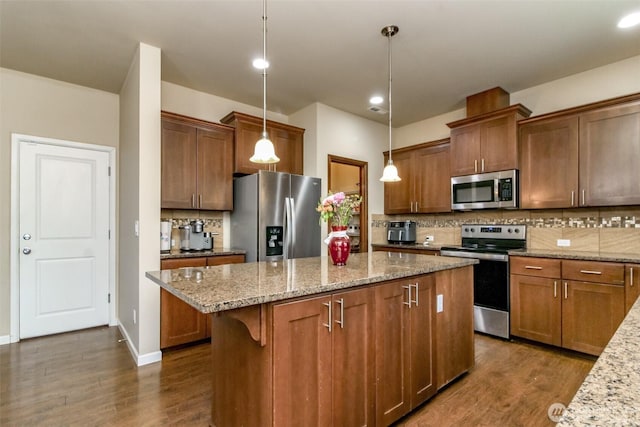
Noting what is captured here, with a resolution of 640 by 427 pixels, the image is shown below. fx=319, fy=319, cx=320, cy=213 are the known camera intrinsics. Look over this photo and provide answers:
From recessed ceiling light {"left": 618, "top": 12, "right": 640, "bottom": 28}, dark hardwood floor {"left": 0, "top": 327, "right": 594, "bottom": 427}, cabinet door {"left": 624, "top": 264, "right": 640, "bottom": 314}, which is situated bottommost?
dark hardwood floor {"left": 0, "top": 327, "right": 594, "bottom": 427}

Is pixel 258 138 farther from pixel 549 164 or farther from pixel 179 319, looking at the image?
pixel 549 164

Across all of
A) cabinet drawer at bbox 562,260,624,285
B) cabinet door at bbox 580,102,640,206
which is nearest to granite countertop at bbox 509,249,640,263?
cabinet drawer at bbox 562,260,624,285

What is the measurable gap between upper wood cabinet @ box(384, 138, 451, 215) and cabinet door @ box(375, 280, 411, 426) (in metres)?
2.72

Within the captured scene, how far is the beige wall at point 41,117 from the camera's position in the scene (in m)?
3.25

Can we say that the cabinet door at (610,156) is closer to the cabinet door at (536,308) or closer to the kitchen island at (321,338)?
the cabinet door at (536,308)

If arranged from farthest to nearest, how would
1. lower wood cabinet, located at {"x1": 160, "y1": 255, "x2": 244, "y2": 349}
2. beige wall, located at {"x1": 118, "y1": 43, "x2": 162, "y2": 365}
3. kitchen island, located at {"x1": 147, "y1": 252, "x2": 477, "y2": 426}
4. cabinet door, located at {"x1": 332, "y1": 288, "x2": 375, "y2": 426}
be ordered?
lower wood cabinet, located at {"x1": 160, "y1": 255, "x2": 244, "y2": 349} → beige wall, located at {"x1": 118, "y1": 43, "x2": 162, "y2": 365} → cabinet door, located at {"x1": 332, "y1": 288, "x2": 375, "y2": 426} → kitchen island, located at {"x1": 147, "y1": 252, "x2": 477, "y2": 426}

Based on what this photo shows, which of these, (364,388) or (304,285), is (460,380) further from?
(304,285)

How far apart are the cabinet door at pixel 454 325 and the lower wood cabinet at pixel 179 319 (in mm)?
2244

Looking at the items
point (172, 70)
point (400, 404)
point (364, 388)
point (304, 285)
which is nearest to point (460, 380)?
point (400, 404)

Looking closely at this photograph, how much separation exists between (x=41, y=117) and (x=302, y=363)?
154 inches

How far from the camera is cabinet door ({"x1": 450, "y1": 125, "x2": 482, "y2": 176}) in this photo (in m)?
3.88

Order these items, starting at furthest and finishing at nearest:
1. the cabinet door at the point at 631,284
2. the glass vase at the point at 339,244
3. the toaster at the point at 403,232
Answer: the toaster at the point at 403,232 → the cabinet door at the point at 631,284 → the glass vase at the point at 339,244

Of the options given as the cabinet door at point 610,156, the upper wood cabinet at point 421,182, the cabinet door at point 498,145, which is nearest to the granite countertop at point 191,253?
the upper wood cabinet at point 421,182

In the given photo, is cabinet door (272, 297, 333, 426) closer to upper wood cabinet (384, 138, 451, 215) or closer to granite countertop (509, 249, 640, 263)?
granite countertop (509, 249, 640, 263)
